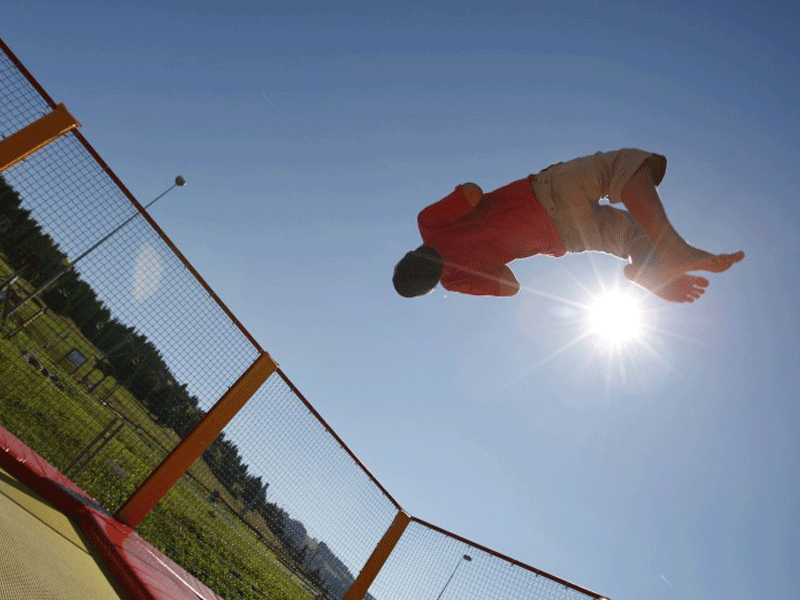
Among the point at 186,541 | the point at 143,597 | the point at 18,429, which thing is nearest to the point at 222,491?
the point at 143,597

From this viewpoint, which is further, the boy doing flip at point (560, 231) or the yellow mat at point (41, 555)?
the boy doing flip at point (560, 231)

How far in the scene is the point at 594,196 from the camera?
2865mm

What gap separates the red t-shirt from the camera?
320 cm

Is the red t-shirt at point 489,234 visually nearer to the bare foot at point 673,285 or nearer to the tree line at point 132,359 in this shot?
the bare foot at point 673,285

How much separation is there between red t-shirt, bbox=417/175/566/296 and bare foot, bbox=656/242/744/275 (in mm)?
912

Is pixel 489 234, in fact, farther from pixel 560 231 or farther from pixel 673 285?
pixel 673 285

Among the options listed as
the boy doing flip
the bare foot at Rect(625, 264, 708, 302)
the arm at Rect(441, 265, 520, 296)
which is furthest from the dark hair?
the bare foot at Rect(625, 264, 708, 302)

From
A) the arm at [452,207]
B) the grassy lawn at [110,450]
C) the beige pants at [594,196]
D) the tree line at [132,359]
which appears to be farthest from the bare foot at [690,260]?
the grassy lawn at [110,450]

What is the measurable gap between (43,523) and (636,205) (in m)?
3.20

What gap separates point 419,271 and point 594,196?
1.24 m

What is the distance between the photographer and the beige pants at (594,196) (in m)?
2.61

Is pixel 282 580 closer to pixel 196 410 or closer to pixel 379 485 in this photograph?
pixel 379 485

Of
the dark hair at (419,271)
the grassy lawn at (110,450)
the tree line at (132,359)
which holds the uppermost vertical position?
the dark hair at (419,271)

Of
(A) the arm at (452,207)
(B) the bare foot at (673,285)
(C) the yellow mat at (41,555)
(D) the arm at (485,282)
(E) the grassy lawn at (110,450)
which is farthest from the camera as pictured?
(E) the grassy lawn at (110,450)
